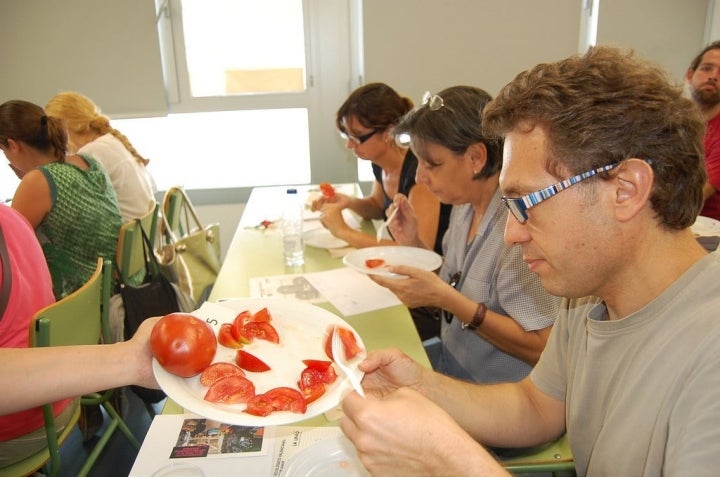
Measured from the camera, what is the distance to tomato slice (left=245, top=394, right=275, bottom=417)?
0.97 metres

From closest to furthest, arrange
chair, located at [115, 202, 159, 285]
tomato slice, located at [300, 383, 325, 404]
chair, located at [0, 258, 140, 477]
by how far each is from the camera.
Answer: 1. tomato slice, located at [300, 383, 325, 404]
2. chair, located at [0, 258, 140, 477]
3. chair, located at [115, 202, 159, 285]

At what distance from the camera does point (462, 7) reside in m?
4.38

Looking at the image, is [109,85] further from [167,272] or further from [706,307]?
[706,307]

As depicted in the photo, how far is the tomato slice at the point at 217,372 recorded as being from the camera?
3.56 feet

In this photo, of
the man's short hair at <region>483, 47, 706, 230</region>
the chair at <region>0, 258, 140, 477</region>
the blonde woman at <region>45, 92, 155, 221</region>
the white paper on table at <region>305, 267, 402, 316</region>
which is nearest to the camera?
the man's short hair at <region>483, 47, 706, 230</region>

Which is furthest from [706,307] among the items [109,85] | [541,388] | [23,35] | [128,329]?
[23,35]

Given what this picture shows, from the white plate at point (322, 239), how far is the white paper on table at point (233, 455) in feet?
4.71

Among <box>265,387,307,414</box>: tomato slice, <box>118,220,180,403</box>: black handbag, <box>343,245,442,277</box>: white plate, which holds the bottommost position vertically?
<box>118,220,180,403</box>: black handbag

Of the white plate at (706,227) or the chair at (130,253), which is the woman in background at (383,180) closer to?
the chair at (130,253)

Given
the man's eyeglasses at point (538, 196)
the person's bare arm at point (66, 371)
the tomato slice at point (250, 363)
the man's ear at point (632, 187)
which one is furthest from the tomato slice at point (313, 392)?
the man's ear at point (632, 187)

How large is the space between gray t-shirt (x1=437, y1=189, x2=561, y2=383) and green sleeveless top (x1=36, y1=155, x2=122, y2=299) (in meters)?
1.77

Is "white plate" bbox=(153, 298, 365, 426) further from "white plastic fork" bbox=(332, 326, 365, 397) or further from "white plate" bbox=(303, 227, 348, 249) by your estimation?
"white plate" bbox=(303, 227, 348, 249)

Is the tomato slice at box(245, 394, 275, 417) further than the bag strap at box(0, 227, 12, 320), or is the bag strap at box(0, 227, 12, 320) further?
the bag strap at box(0, 227, 12, 320)

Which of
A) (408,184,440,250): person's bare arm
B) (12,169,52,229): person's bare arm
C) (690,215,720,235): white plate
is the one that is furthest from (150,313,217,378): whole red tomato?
(690,215,720,235): white plate
